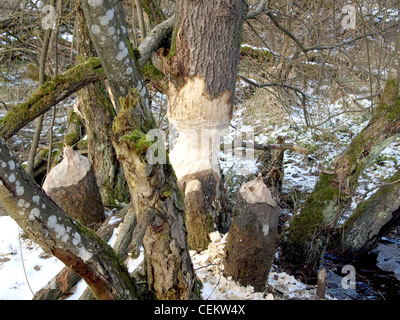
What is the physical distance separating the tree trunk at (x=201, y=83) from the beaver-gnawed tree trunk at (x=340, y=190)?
974mm

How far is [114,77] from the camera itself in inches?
59.3

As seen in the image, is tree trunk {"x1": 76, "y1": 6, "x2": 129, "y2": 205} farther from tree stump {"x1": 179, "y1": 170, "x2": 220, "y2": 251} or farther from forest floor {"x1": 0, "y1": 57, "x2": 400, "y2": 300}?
tree stump {"x1": 179, "y1": 170, "x2": 220, "y2": 251}

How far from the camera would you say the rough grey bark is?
3.87 ft

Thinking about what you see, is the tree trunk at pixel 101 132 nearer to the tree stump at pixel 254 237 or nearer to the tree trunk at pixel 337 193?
the tree stump at pixel 254 237

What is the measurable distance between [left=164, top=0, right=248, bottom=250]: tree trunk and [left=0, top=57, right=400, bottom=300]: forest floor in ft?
1.99

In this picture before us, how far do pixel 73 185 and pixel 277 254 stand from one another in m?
2.05

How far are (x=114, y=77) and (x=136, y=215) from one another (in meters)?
0.68

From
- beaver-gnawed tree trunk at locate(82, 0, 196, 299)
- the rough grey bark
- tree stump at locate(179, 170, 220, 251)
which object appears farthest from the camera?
tree stump at locate(179, 170, 220, 251)

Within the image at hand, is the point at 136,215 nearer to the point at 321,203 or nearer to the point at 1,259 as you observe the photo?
the point at 1,259

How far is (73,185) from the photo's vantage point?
8.93ft

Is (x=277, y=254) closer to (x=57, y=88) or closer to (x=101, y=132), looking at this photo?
(x=101, y=132)

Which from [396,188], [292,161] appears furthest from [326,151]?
[396,188]
